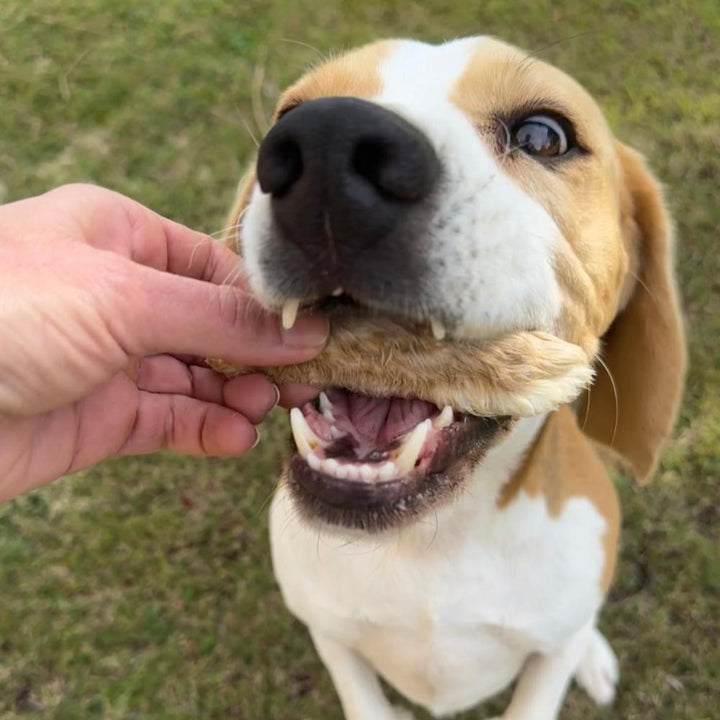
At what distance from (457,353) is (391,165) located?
0.45 metres

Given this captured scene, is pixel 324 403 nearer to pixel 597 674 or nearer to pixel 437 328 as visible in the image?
pixel 437 328

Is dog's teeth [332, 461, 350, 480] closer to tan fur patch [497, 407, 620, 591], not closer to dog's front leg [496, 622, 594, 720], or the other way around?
tan fur patch [497, 407, 620, 591]

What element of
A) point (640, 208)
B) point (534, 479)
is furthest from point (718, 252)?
point (534, 479)

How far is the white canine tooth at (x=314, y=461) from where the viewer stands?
181 cm

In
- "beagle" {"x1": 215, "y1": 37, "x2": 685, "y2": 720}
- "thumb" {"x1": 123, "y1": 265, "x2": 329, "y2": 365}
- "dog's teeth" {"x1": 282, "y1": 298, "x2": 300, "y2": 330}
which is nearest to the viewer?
"beagle" {"x1": 215, "y1": 37, "x2": 685, "y2": 720}

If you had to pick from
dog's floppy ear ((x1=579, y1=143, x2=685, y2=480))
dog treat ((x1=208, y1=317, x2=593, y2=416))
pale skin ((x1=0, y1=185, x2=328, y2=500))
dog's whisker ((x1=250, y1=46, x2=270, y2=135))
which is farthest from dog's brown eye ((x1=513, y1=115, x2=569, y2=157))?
dog's whisker ((x1=250, y1=46, x2=270, y2=135))

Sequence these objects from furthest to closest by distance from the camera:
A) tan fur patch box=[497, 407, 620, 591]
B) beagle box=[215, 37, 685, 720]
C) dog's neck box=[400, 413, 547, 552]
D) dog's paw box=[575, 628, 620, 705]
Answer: dog's paw box=[575, 628, 620, 705] → tan fur patch box=[497, 407, 620, 591] → dog's neck box=[400, 413, 547, 552] → beagle box=[215, 37, 685, 720]

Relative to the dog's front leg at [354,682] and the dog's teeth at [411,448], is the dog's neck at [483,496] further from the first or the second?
the dog's front leg at [354,682]

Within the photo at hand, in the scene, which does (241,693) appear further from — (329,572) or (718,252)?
(718,252)

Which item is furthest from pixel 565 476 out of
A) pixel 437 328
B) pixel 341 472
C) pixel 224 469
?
pixel 224 469

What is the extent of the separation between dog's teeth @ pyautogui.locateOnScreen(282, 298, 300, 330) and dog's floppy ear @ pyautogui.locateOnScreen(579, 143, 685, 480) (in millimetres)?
1228

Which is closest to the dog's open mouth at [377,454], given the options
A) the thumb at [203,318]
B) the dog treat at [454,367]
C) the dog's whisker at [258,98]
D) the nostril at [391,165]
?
the dog treat at [454,367]

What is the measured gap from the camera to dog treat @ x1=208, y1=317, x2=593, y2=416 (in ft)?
5.24

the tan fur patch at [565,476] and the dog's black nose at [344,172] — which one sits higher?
the dog's black nose at [344,172]
